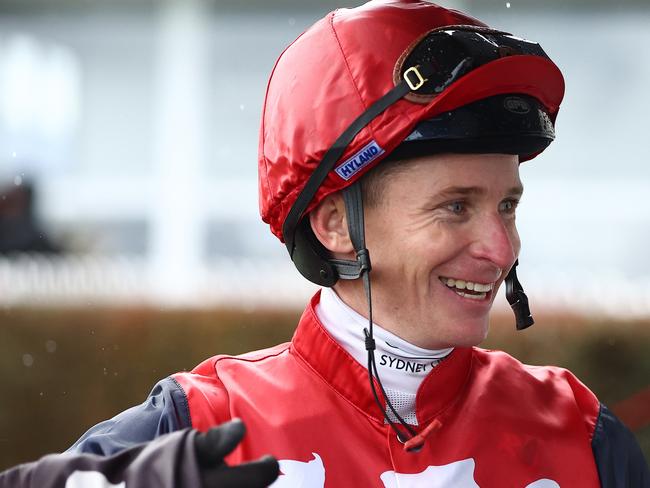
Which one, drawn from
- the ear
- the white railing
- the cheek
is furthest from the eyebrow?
the white railing

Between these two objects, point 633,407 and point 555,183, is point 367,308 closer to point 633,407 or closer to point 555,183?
point 633,407

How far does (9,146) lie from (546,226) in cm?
395

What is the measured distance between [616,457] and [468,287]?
0.45 m

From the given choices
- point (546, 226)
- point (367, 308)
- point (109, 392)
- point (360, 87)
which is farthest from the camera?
point (546, 226)

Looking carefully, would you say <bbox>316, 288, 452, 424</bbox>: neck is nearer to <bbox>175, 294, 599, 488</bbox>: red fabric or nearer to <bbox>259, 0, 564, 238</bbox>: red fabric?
<bbox>175, 294, 599, 488</bbox>: red fabric


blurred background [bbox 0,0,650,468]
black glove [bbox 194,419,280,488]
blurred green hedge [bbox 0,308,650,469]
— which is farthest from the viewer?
blurred background [bbox 0,0,650,468]

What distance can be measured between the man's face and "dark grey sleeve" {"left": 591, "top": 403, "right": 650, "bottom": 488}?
35 centimetres

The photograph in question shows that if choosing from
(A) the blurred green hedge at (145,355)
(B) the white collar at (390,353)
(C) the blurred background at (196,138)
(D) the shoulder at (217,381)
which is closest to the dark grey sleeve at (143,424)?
(D) the shoulder at (217,381)

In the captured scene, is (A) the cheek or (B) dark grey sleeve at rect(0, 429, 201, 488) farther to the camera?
(A) the cheek

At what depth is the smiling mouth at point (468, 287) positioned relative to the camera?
201 centimetres

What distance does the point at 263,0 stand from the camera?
7.98 metres

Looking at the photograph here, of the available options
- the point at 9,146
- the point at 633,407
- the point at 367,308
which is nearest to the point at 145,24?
the point at 9,146

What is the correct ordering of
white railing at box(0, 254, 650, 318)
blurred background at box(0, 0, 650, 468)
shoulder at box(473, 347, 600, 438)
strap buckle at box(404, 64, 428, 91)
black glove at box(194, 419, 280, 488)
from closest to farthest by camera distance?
black glove at box(194, 419, 280, 488) → strap buckle at box(404, 64, 428, 91) → shoulder at box(473, 347, 600, 438) → white railing at box(0, 254, 650, 318) → blurred background at box(0, 0, 650, 468)

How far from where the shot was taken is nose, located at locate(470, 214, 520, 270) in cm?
197
